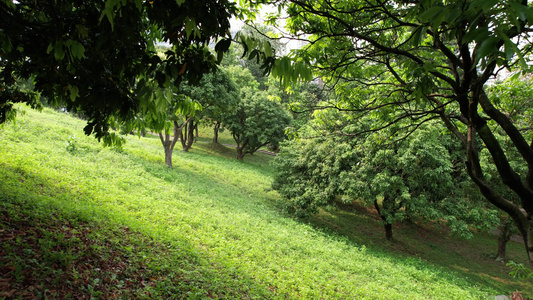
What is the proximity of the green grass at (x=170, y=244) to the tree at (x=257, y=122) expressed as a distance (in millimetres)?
9841

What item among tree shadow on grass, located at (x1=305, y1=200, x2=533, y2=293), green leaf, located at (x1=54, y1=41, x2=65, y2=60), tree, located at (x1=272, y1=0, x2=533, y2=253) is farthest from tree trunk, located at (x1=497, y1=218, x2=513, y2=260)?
green leaf, located at (x1=54, y1=41, x2=65, y2=60)

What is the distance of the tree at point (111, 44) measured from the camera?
6.70 feet

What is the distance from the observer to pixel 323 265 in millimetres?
7664

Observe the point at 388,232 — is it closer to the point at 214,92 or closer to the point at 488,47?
the point at 214,92

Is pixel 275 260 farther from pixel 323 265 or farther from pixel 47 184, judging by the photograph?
pixel 47 184

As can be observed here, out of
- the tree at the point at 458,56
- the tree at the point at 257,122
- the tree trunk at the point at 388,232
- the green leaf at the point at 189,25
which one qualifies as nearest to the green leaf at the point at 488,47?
the tree at the point at 458,56

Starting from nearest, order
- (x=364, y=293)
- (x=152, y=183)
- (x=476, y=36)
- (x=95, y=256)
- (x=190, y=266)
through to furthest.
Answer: (x=476, y=36) < (x=95, y=256) < (x=190, y=266) < (x=364, y=293) < (x=152, y=183)

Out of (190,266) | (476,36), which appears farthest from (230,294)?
(476,36)

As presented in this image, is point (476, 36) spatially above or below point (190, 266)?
above

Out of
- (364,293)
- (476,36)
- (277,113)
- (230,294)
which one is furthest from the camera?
(277,113)

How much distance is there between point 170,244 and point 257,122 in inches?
771

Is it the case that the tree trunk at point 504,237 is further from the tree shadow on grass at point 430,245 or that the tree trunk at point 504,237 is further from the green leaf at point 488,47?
the green leaf at point 488,47

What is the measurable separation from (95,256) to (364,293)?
581cm

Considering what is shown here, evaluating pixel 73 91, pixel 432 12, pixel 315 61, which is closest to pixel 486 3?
pixel 432 12
